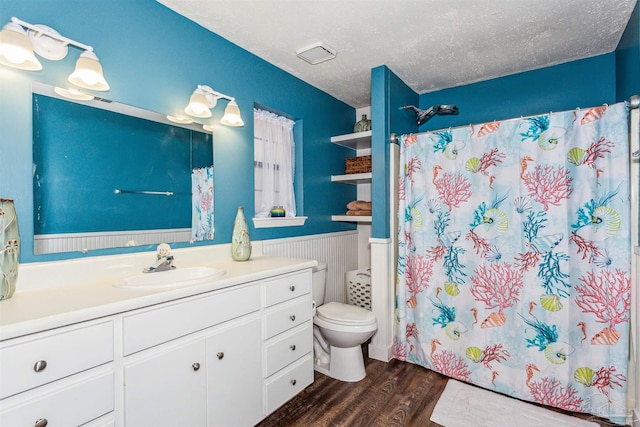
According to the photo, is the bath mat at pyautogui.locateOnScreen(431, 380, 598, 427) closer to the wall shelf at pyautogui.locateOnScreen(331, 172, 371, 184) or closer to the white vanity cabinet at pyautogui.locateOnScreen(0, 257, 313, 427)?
the white vanity cabinet at pyautogui.locateOnScreen(0, 257, 313, 427)

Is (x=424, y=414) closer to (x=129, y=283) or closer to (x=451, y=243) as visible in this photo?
(x=451, y=243)

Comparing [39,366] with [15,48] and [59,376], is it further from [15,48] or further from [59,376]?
[15,48]

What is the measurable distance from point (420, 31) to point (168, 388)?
2.42m

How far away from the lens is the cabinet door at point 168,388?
3.82 feet

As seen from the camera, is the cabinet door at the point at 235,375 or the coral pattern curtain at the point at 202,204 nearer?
the cabinet door at the point at 235,375

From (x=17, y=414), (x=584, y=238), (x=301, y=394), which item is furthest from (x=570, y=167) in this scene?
(x=17, y=414)

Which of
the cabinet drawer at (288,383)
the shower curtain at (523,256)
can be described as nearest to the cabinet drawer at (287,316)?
the cabinet drawer at (288,383)

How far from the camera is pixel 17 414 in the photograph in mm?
898

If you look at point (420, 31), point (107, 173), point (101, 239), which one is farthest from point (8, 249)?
point (420, 31)

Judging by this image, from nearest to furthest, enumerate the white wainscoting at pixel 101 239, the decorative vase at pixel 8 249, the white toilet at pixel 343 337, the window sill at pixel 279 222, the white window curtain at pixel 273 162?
the decorative vase at pixel 8 249, the white wainscoting at pixel 101 239, the white toilet at pixel 343 337, the window sill at pixel 279 222, the white window curtain at pixel 273 162

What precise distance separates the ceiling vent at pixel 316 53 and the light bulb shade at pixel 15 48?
4.90ft

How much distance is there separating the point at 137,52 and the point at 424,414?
8.45ft

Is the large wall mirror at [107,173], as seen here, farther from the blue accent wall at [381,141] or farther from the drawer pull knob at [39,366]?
the blue accent wall at [381,141]

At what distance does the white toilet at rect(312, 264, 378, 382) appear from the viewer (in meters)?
2.14
